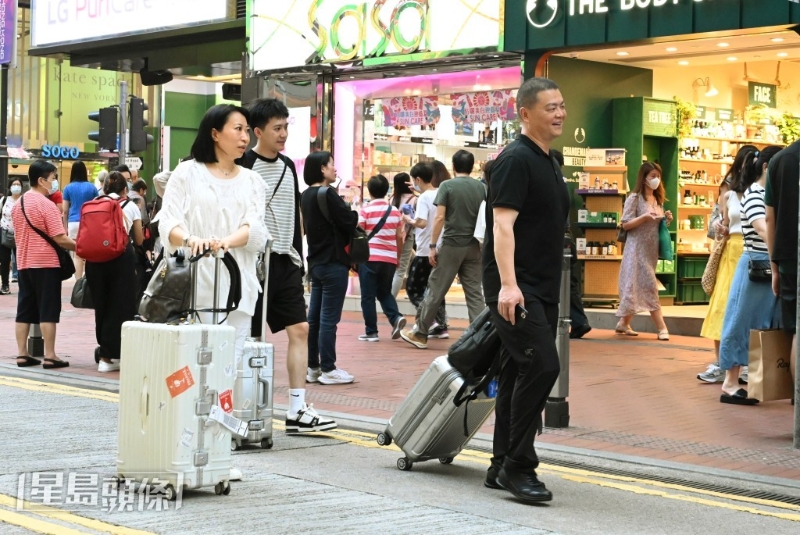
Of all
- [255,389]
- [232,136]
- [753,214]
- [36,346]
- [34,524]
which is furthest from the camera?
[36,346]

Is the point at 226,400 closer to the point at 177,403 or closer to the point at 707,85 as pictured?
the point at 177,403

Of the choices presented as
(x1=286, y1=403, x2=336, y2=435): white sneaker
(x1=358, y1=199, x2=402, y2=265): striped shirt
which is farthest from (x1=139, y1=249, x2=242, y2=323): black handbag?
(x1=358, y1=199, x2=402, y2=265): striped shirt

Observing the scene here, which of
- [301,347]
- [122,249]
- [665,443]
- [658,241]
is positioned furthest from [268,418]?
[658,241]

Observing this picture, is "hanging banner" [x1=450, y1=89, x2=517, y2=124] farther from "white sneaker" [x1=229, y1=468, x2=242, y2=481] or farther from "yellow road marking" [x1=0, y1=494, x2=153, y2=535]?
"yellow road marking" [x1=0, y1=494, x2=153, y2=535]

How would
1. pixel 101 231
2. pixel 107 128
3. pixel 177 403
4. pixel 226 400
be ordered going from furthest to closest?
pixel 107 128, pixel 101 231, pixel 226 400, pixel 177 403

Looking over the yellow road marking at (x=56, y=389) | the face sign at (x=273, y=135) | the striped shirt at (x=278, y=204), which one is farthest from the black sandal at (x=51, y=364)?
the face sign at (x=273, y=135)

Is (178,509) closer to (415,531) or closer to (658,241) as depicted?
(415,531)

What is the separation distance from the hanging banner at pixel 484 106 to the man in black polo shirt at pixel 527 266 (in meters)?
9.89

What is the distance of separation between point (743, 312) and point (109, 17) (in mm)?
14103

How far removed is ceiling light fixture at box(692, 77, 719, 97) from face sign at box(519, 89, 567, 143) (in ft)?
36.1

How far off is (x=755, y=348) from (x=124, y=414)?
4140 mm

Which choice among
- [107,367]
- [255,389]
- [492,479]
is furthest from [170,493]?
[107,367]

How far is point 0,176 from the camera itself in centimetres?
3288

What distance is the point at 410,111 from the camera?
1711 cm
